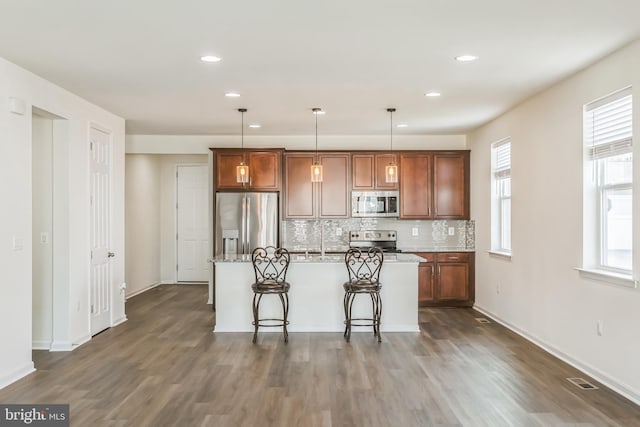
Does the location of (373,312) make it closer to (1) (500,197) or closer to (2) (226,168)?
(1) (500,197)

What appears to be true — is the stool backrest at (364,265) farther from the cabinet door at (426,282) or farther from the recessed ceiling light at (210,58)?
the recessed ceiling light at (210,58)

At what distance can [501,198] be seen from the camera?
263 inches

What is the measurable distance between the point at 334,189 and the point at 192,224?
343 centimetres

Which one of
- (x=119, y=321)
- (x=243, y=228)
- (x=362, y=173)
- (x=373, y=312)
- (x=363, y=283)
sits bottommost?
(x=119, y=321)

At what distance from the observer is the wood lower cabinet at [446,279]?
7379mm

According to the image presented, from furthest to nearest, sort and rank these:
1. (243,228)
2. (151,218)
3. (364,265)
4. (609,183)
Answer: (151,218) < (243,228) < (364,265) < (609,183)

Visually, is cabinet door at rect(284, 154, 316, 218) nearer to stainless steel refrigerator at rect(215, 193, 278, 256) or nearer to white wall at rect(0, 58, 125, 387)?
stainless steel refrigerator at rect(215, 193, 278, 256)

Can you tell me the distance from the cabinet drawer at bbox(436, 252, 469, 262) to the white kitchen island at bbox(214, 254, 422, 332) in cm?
161

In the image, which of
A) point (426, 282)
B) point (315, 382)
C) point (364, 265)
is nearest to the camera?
point (315, 382)

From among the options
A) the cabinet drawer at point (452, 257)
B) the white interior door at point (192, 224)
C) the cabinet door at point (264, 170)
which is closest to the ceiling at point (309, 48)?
the cabinet door at point (264, 170)

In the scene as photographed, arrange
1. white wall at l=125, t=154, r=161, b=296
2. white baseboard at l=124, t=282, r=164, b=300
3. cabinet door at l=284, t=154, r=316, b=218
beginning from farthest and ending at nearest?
white wall at l=125, t=154, r=161, b=296 < white baseboard at l=124, t=282, r=164, b=300 < cabinet door at l=284, t=154, r=316, b=218

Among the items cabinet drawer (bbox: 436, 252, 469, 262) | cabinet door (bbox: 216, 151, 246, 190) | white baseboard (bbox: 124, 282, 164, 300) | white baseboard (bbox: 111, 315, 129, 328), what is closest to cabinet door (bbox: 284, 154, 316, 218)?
cabinet door (bbox: 216, 151, 246, 190)

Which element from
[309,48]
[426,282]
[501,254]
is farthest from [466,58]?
[426,282]

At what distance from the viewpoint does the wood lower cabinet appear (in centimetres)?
738
